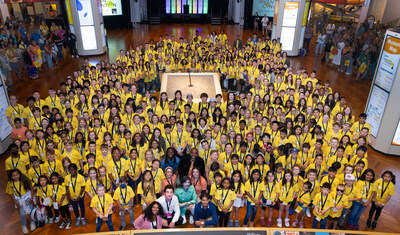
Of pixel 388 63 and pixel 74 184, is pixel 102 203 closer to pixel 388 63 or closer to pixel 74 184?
pixel 74 184

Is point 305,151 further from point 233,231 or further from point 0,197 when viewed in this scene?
point 0,197

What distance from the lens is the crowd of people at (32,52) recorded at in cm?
1211

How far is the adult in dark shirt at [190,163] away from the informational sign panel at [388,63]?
569 centimetres

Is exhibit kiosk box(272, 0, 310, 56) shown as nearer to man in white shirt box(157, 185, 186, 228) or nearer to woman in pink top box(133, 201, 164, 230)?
man in white shirt box(157, 185, 186, 228)

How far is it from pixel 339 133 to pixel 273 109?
1.68 metres

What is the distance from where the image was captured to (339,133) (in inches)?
279

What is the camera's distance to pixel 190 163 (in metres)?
6.32

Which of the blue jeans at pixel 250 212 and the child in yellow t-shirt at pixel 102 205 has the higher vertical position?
the child in yellow t-shirt at pixel 102 205

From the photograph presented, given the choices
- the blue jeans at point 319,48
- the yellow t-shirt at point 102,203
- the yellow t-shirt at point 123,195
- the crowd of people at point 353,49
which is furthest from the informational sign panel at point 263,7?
the yellow t-shirt at point 102,203

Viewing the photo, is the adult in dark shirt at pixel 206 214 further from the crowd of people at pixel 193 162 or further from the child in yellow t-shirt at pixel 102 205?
the child in yellow t-shirt at pixel 102 205

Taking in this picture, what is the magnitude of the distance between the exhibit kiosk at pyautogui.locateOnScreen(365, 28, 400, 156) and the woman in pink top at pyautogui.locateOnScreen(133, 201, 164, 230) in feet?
22.5

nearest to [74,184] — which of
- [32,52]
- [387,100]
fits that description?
[387,100]

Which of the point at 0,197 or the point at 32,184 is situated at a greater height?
the point at 32,184

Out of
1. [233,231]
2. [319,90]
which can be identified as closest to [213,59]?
[319,90]
